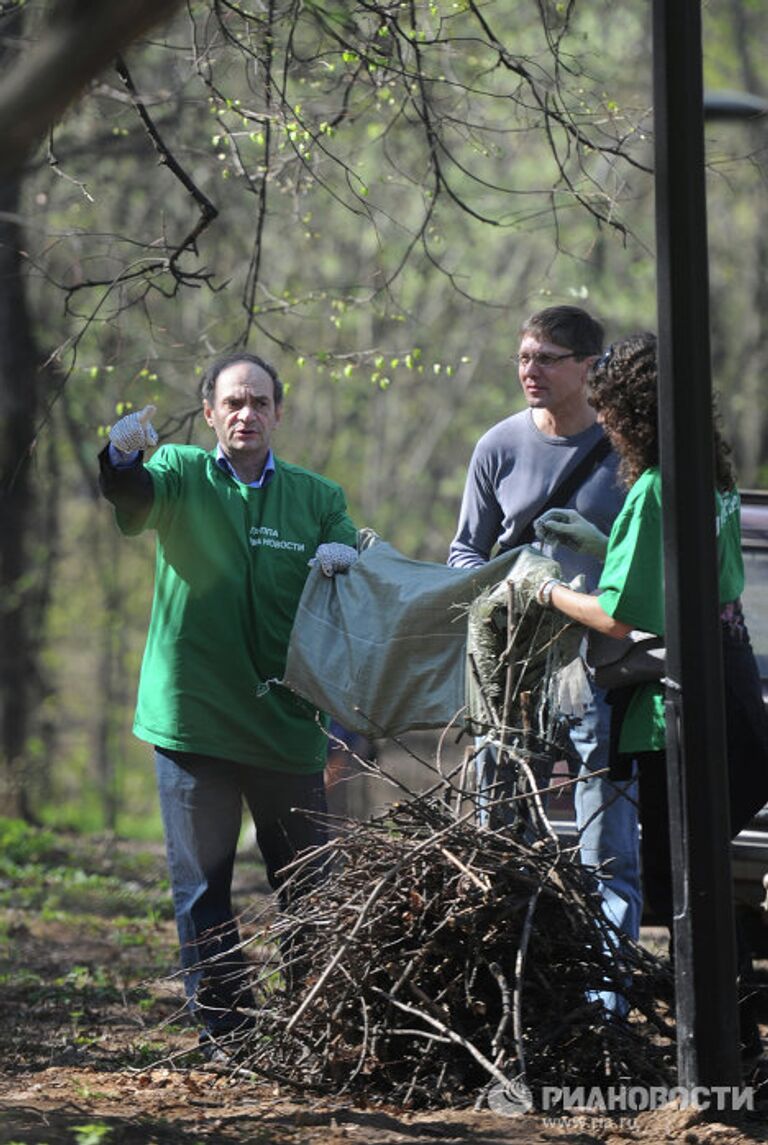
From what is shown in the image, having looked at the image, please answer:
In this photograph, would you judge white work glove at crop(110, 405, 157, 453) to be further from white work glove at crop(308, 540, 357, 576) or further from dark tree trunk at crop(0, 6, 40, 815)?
dark tree trunk at crop(0, 6, 40, 815)

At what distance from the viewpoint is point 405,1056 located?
15.5 ft

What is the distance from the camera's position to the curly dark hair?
489 centimetres

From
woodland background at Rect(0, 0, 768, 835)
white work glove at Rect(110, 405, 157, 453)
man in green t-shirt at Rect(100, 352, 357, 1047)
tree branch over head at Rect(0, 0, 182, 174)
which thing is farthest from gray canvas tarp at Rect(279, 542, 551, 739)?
tree branch over head at Rect(0, 0, 182, 174)

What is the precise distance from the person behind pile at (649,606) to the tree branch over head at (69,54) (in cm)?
245

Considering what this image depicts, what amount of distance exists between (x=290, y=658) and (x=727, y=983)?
187cm

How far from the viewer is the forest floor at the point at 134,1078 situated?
4.24 m

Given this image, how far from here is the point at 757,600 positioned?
6.80 metres

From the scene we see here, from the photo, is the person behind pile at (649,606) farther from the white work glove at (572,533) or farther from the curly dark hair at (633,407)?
the white work glove at (572,533)

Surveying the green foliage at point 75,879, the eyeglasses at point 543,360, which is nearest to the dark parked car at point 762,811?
the eyeglasses at point 543,360

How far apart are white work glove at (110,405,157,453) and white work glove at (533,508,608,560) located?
1305 mm

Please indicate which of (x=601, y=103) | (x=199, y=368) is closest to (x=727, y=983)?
(x=601, y=103)

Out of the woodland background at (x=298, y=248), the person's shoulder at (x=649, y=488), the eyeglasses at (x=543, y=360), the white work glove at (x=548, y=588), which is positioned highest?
the woodland background at (x=298, y=248)

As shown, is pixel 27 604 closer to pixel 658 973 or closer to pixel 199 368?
pixel 199 368

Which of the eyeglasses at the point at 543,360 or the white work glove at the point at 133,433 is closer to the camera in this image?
the white work glove at the point at 133,433
